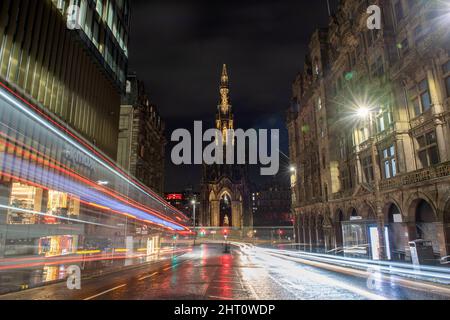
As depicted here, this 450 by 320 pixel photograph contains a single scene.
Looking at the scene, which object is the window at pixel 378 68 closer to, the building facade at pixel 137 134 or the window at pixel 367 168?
the window at pixel 367 168

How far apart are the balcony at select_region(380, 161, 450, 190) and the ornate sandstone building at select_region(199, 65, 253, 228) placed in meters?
85.7

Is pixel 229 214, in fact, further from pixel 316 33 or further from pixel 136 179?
pixel 316 33

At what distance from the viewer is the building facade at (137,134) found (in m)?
47.0

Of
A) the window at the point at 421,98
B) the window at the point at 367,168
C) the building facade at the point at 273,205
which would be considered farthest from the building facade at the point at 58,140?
the building facade at the point at 273,205

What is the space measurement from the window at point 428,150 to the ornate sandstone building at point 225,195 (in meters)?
Result: 88.1

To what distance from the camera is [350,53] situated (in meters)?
31.5

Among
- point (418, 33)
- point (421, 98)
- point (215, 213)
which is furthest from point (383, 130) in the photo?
point (215, 213)

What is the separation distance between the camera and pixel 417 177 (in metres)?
19.5

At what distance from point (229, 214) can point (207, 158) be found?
75.8 feet

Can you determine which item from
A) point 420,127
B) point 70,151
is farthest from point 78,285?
point 420,127

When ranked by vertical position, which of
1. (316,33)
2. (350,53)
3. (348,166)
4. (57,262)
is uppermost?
(316,33)

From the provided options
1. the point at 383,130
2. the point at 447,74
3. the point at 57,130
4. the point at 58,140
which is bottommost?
the point at 383,130

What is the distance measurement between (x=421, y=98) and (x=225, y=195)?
9571 centimetres

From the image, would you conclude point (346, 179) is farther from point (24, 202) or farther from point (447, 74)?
point (24, 202)
